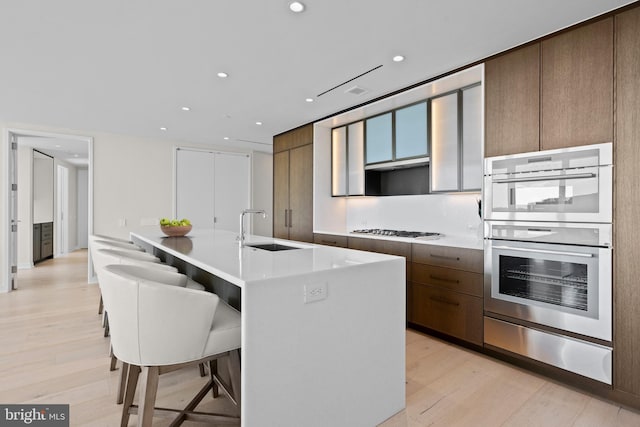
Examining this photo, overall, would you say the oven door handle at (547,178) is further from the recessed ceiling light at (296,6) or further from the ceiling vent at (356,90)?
the recessed ceiling light at (296,6)

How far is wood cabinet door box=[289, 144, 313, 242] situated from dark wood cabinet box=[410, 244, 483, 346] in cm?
188

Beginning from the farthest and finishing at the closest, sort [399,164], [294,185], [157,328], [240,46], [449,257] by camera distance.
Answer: [294,185], [399,164], [449,257], [240,46], [157,328]

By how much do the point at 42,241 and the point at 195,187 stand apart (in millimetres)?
4073

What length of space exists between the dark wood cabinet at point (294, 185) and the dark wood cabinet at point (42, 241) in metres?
5.36

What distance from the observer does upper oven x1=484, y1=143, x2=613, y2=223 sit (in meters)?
2.08

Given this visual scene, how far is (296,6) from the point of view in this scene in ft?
6.59

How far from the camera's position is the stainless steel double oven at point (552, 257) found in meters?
2.08

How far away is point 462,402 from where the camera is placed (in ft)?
6.76

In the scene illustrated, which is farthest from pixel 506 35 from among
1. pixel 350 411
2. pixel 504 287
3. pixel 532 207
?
pixel 350 411

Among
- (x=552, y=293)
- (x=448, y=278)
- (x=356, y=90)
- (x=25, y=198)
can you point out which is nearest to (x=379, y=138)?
(x=356, y=90)

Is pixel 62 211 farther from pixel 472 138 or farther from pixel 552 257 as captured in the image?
pixel 552 257

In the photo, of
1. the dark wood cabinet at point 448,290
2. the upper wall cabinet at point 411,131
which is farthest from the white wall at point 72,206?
the dark wood cabinet at point 448,290

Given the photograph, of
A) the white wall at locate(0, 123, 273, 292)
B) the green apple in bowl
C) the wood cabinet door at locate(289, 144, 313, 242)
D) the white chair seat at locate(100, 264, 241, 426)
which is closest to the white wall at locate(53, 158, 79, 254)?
the white wall at locate(0, 123, 273, 292)

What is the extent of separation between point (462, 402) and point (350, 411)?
831 mm
